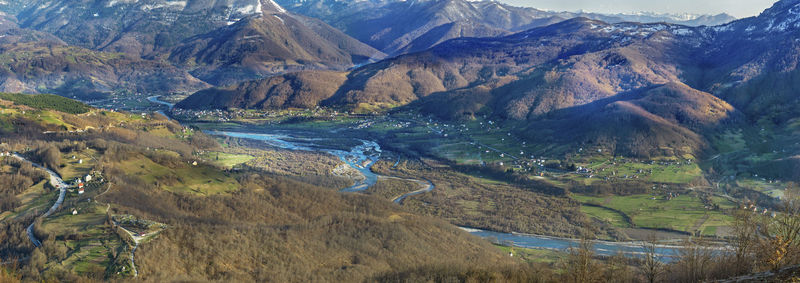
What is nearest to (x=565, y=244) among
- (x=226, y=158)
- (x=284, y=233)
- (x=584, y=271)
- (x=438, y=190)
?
(x=438, y=190)

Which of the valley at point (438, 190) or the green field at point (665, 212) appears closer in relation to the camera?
the valley at point (438, 190)

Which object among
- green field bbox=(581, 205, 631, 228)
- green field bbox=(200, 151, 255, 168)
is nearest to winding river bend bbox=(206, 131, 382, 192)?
green field bbox=(200, 151, 255, 168)

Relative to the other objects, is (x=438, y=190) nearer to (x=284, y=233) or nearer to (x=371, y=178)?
(x=371, y=178)

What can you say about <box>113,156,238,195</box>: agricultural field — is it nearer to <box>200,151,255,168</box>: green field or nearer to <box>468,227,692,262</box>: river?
<box>200,151,255,168</box>: green field

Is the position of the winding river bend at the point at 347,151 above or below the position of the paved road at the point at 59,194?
above

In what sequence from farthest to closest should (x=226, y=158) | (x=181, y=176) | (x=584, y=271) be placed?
(x=226, y=158)
(x=181, y=176)
(x=584, y=271)

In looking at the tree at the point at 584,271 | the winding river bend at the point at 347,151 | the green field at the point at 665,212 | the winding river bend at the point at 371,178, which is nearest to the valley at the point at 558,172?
the green field at the point at 665,212

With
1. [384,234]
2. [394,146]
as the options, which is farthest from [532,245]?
[394,146]

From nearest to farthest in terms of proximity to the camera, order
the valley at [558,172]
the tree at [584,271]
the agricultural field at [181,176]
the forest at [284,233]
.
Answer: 1. the tree at [584,271]
2. the forest at [284,233]
3. the agricultural field at [181,176]
4. the valley at [558,172]

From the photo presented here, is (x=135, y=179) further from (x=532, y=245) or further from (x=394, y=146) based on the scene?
(x=394, y=146)

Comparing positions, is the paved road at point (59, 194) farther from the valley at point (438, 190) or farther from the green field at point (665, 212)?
the green field at point (665, 212)

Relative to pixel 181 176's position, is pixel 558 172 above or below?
above
